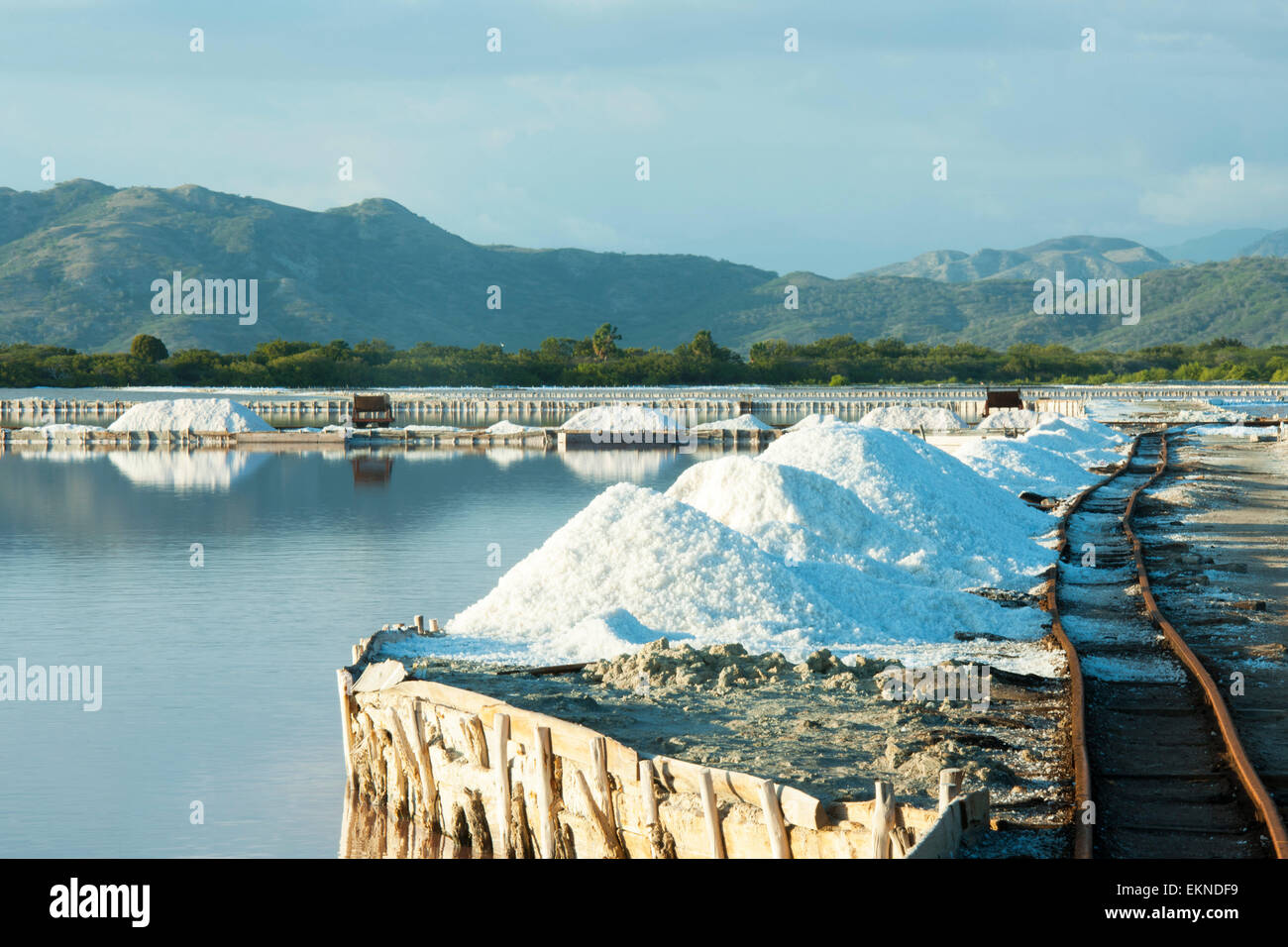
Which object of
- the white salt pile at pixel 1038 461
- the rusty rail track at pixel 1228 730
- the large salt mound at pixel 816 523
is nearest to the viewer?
the rusty rail track at pixel 1228 730

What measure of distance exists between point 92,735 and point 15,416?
235 feet

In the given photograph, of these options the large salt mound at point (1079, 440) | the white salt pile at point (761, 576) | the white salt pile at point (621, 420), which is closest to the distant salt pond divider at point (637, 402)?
the white salt pile at point (621, 420)

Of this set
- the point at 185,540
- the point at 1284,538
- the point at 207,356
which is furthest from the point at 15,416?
the point at 1284,538

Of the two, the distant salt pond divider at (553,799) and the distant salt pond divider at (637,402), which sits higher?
the distant salt pond divider at (637,402)

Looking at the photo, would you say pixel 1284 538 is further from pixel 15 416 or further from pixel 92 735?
pixel 15 416

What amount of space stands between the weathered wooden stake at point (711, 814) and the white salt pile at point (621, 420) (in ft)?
157

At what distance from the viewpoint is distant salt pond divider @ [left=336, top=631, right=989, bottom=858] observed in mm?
7090

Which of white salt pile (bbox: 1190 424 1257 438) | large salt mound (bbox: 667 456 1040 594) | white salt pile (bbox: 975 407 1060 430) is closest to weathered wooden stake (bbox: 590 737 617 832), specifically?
large salt mound (bbox: 667 456 1040 594)

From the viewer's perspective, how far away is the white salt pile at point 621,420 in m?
56.3

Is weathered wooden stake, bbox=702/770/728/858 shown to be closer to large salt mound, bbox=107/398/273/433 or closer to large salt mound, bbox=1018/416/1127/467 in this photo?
large salt mound, bbox=1018/416/1127/467

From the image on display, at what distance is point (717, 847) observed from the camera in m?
7.41

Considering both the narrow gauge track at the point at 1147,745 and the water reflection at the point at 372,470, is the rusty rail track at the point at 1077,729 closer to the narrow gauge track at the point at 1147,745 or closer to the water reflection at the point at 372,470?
the narrow gauge track at the point at 1147,745

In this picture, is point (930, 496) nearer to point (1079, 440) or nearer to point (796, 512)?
point (796, 512)
